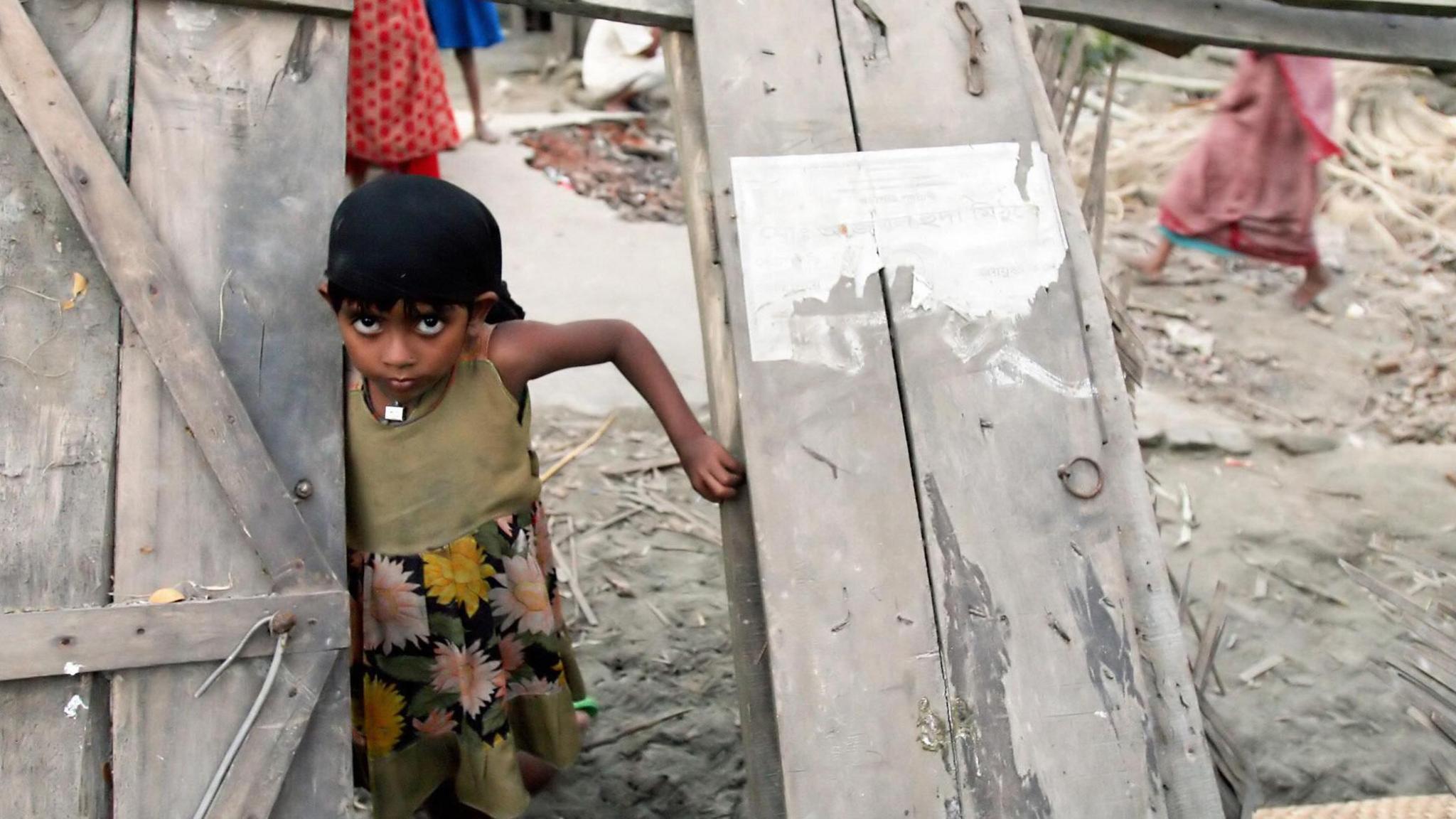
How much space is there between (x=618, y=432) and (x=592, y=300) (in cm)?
104

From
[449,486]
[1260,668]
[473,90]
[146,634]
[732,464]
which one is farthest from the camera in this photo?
[473,90]

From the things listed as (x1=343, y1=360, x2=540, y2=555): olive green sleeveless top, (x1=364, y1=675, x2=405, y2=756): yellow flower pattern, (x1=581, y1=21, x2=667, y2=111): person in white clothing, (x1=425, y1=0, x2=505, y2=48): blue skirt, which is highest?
(x1=343, y1=360, x2=540, y2=555): olive green sleeveless top

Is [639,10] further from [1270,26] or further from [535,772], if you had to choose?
[535,772]

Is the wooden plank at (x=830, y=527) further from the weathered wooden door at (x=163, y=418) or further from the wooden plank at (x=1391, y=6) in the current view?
the wooden plank at (x=1391, y=6)

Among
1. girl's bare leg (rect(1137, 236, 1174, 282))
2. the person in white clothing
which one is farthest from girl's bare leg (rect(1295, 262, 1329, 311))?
the person in white clothing

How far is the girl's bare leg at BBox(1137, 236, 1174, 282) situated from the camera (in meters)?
5.40

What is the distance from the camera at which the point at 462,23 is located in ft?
19.3

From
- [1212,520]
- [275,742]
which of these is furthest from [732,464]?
[1212,520]

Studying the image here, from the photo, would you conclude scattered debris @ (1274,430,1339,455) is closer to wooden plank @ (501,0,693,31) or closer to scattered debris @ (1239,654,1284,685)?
scattered debris @ (1239,654,1284,685)

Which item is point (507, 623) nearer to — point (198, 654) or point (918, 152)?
point (198, 654)

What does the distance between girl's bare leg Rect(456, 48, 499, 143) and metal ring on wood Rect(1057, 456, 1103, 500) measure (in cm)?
492

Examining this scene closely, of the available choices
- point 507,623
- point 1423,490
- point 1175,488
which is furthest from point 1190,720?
point 1423,490

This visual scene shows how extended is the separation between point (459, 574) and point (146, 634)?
20.1 inches

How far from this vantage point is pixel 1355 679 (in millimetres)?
3148
